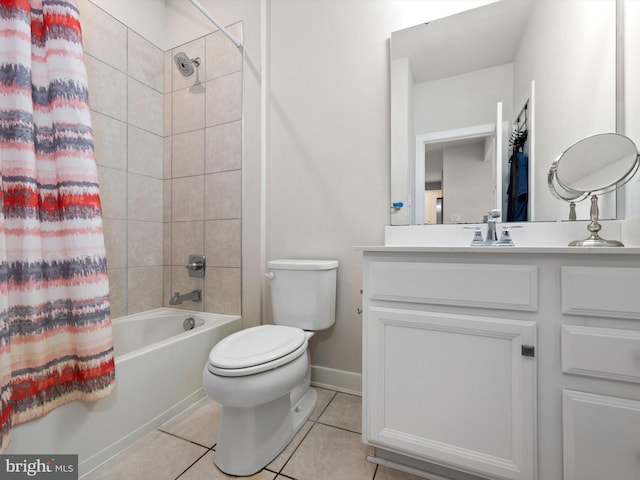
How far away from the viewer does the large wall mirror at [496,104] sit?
1.13 metres

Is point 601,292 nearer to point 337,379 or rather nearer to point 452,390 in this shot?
point 452,390

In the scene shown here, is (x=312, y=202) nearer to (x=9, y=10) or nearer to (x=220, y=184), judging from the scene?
(x=220, y=184)

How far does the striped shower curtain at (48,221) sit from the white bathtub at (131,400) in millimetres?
Result: 68

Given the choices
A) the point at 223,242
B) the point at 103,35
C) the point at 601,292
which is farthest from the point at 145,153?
the point at 601,292

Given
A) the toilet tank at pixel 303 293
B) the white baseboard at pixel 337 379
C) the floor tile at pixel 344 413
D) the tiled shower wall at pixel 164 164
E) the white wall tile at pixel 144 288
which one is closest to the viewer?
the floor tile at pixel 344 413

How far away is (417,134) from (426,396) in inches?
45.5

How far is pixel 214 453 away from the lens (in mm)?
1121

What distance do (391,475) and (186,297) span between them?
144 cm

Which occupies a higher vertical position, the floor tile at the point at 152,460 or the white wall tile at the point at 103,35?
the white wall tile at the point at 103,35

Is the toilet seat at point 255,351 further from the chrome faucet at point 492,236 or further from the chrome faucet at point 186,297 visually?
the chrome faucet at point 492,236

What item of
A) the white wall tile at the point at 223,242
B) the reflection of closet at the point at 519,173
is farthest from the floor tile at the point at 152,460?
the reflection of closet at the point at 519,173

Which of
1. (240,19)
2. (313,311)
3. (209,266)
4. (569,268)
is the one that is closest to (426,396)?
(569,268)

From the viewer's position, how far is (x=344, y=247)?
1568 mm

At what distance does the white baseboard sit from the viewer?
5.13 ft
